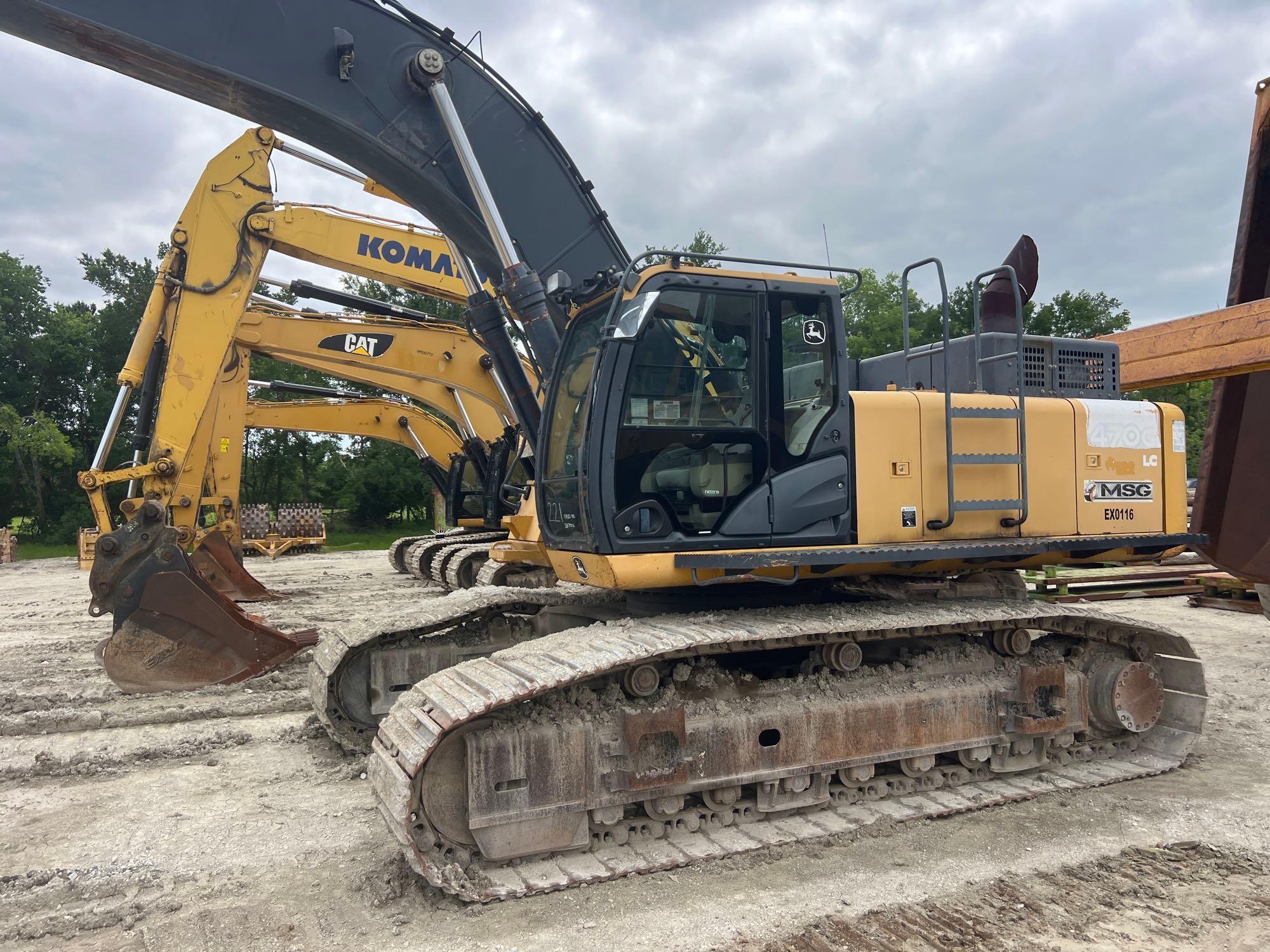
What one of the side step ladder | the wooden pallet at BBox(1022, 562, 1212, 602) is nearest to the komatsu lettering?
the side step ladder

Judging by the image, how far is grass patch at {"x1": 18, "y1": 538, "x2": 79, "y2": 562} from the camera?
27688 millimetres

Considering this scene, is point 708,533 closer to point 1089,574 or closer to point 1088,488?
point 1088,488

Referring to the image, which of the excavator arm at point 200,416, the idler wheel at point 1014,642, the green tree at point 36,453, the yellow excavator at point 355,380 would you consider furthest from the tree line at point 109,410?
the idler wheel at point 1014,642

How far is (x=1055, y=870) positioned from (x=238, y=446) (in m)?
12.1

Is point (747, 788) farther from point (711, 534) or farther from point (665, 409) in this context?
point (665, 409)

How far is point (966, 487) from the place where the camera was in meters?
5.12

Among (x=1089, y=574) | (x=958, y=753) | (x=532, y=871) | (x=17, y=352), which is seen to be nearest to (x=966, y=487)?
(x=958, y=753)

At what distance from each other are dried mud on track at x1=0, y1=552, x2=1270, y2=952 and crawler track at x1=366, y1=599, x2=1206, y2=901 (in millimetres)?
126

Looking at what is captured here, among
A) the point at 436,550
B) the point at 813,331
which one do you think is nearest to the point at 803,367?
the point at 813,331

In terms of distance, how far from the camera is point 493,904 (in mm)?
3775

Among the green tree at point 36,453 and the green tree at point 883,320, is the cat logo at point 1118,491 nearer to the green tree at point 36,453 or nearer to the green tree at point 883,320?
the green tree at point 883,320

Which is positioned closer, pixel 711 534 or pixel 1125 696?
pixel 711 534

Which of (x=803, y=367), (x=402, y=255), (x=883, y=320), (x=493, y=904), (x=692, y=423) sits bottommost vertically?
(x=493, y=904)

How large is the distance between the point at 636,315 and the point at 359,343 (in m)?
10.8
